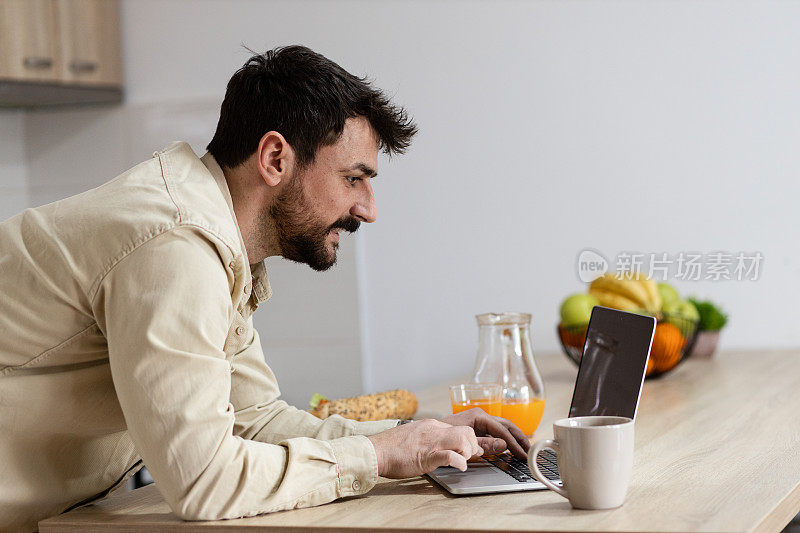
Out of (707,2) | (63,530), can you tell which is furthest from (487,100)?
(63,530)

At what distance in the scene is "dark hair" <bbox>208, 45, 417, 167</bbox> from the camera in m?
1.33

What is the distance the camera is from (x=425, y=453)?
1.18m

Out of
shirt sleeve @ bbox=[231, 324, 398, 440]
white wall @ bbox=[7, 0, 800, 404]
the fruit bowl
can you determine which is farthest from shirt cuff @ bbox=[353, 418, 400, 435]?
white wall @ bbox=[7, 0, 800, 404]

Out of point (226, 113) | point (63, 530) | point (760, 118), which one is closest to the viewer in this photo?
point (63, 530)

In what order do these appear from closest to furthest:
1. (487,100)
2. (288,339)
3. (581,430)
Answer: (581,430) → (487,100) → (288,339)

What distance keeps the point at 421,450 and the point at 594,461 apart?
0.26 metres

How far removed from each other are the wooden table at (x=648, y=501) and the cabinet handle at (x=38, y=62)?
1.94 m

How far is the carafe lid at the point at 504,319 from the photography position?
4.99 ft

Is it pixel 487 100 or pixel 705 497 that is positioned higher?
pixel 487 100

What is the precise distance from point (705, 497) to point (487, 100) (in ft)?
6.11

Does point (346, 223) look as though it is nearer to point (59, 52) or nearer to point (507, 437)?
point (507, 437)

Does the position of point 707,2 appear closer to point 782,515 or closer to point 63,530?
point 782,515

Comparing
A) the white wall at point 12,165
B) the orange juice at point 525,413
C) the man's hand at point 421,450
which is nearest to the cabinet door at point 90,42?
the white wall at point 12,165

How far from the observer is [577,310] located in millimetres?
2143
